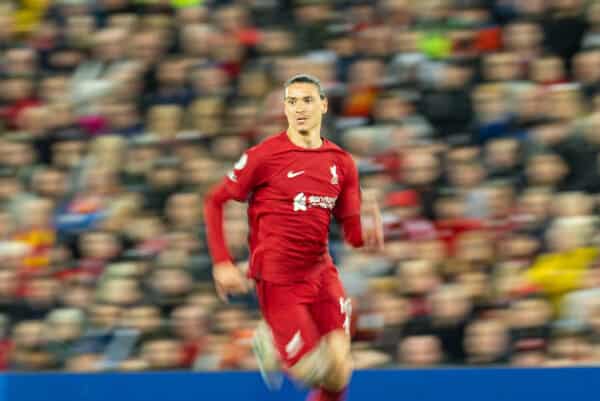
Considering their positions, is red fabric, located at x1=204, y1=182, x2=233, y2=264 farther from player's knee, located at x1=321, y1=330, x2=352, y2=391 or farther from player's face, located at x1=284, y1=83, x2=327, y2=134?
player's knee, located at x1=321, y1=330, x2=352, y2=391

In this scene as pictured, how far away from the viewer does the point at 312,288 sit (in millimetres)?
5523

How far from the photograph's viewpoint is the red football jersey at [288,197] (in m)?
5.41

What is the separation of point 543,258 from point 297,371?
2.05 metres

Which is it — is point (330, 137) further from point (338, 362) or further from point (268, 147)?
point (338, 362)

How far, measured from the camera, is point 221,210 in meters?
5.47

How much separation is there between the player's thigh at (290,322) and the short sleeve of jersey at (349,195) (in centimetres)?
40

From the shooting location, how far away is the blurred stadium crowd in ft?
22.4

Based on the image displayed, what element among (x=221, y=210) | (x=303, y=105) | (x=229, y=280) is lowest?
(x=229, y=280)

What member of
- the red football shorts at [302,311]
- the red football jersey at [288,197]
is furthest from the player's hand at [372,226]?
the red football shorts at [302,311]

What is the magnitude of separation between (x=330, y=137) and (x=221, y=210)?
245 cm

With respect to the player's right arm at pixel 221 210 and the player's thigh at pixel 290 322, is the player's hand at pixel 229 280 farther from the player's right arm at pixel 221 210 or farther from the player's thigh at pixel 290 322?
the player's thigh at pixel 290 322

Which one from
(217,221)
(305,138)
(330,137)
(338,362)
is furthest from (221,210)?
(330,137)

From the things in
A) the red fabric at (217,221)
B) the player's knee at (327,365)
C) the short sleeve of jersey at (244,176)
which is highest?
the short sleeve of jersey at (244,176)

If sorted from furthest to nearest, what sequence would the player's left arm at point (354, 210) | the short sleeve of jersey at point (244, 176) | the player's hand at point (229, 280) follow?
the player's left arm at point (354, 210) < the short sleeve of jersey at point (244, 176) < the player's hand at point (229, 280)
